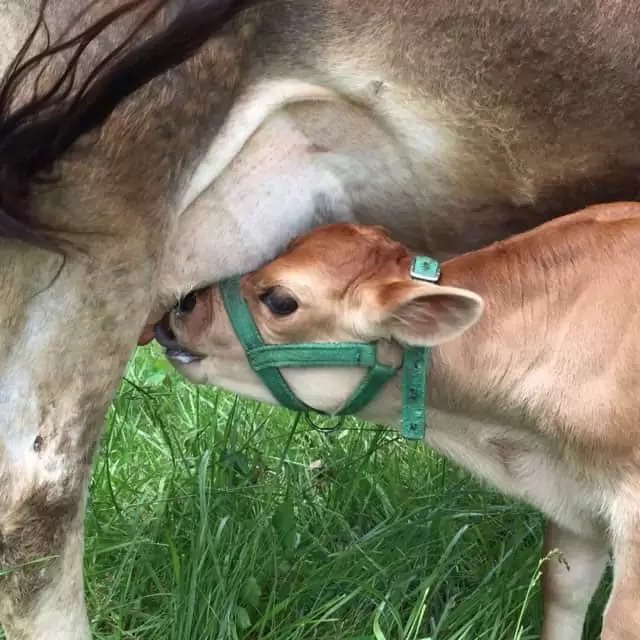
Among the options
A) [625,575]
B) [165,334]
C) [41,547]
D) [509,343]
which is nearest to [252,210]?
[165,334]

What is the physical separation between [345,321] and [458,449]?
18.7 inches

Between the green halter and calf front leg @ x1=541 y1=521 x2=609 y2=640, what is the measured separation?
0.60 metres

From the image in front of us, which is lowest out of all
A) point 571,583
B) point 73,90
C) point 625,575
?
point 571,583

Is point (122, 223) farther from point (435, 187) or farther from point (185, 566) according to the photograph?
point (185, 566)

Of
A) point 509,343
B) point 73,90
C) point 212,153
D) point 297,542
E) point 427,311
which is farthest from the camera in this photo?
point 297,542

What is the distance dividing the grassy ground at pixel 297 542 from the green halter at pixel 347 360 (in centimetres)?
48

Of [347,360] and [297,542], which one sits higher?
[347,360]

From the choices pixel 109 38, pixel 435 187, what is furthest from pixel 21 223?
pixel 435 187

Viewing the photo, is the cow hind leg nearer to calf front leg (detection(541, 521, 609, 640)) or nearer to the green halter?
the green halter

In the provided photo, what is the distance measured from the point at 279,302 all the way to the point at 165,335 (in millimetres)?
377

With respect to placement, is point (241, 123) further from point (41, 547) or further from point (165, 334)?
point (41, 547)

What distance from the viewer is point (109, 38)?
2.39 m

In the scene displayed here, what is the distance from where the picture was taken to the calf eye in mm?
2639

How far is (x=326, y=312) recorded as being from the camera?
2631 mm
